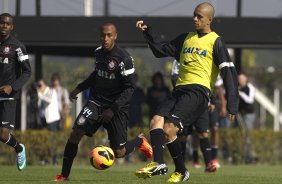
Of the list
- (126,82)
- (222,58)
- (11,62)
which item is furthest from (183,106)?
(11,62)

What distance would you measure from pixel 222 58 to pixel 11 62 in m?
3.68

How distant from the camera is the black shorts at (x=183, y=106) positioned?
13.2 metres

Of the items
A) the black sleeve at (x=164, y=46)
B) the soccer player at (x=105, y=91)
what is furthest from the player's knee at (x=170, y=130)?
the soccer player at (x=105, y=91)

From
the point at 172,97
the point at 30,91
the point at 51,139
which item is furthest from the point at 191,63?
the point at 30,91

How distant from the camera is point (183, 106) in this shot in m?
13.2

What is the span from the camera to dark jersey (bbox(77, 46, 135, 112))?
14359 mm

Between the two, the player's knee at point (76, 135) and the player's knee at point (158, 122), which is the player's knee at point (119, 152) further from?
the player's knee at point (158, 122)

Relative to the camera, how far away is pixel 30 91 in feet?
81.7

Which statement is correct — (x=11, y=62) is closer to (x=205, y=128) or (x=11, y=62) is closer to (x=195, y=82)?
(x=195, y=82)

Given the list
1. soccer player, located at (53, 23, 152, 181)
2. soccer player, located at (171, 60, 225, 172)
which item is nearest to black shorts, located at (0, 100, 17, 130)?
soccer player, located at (53, 23, 152, 181)

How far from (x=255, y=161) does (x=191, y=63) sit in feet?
38.0

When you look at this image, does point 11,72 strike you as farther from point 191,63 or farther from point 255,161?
point 255,161

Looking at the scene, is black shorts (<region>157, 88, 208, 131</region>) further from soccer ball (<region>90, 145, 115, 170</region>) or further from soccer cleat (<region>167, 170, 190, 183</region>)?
soccer ball (<region>90, 145, 115, 170</region>)

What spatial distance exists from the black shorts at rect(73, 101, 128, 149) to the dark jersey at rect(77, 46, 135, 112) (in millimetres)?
171
